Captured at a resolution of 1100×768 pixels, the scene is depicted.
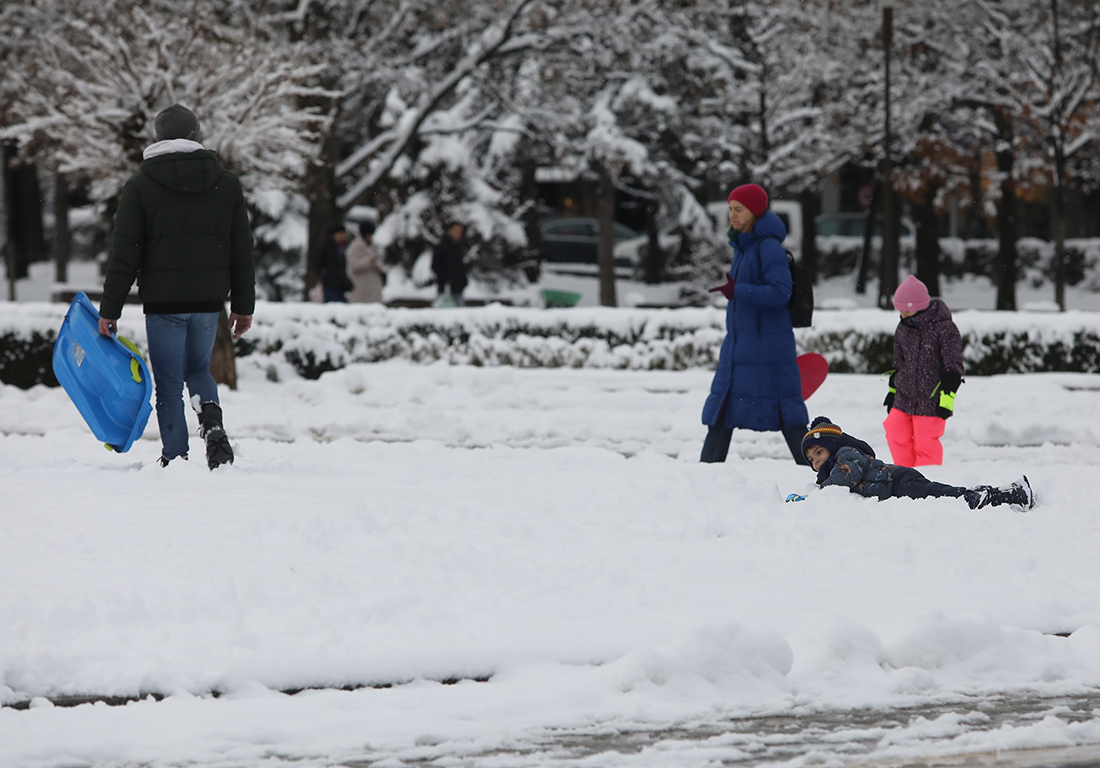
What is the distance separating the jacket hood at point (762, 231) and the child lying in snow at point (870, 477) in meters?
1.24

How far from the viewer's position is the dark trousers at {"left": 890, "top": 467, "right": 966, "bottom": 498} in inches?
238

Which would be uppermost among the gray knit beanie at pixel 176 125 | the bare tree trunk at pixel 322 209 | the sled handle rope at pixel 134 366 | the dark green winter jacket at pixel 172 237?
the bare tree trunk at pixel 322 209

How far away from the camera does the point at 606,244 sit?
24.0 metres

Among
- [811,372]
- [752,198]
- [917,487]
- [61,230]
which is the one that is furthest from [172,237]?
[61,230]

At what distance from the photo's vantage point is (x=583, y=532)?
515 cm

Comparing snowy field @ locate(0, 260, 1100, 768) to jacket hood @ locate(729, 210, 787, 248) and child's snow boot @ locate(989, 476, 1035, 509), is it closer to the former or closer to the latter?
child's snow boot @ locate(989, 476, 1035, 509)

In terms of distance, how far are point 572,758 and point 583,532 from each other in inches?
84.6

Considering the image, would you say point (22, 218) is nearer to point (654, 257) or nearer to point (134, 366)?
point (654, 257)

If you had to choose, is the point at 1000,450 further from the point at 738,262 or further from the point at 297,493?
the point at 297,493

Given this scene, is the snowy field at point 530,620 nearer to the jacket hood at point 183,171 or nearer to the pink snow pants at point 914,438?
the pink snow pants at point 914,438

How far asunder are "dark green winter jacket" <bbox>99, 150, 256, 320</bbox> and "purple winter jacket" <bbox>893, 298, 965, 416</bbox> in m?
3.95

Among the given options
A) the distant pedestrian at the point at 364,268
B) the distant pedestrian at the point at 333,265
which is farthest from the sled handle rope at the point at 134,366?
the distant pedestrian at the point at 364,268

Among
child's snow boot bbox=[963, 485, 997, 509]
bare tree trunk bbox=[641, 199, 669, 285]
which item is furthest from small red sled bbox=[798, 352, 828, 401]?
bare tree trunk bbox=[641, 199, 669, 285]

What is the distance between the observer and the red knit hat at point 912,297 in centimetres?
752
